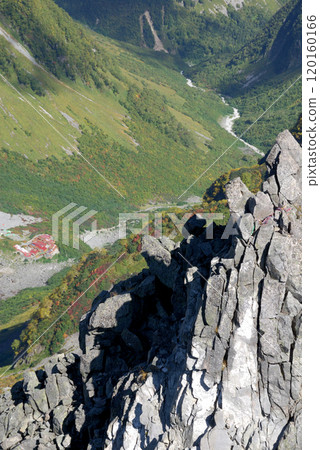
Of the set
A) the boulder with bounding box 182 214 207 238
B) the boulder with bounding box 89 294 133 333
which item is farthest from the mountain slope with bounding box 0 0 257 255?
the boulder with bounding box 182 214 207 238

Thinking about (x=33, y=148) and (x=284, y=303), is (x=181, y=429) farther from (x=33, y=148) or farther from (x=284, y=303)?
(x=33, y=148)

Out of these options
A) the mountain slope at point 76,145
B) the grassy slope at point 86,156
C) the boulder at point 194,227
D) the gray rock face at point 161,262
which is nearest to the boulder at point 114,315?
the gray rock face at point 161,262

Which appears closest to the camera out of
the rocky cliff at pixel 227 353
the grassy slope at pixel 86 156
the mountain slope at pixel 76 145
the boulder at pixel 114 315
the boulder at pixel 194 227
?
the rocky cliff at pixel 227 353

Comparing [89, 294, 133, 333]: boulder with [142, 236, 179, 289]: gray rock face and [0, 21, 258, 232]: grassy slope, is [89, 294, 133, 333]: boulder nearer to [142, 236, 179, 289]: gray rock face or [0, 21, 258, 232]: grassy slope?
[142, 236, 179, 289]: gray rock face

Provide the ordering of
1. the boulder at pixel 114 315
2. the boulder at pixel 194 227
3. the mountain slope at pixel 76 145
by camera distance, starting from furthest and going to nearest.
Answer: the mountain slope at pixel 76 145
the boulder at pixel 194 227
the boulder at pixel 114 315

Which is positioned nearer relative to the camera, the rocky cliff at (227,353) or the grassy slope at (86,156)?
the rocky cliff at (227,353)

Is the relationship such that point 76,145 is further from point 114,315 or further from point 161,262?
point 114,315

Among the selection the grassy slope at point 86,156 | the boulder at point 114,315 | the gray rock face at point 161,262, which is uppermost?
the gray rock face at point 161,262

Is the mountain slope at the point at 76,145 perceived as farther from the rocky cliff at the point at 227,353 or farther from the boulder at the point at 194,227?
the rocky cliff at the point at 227,353

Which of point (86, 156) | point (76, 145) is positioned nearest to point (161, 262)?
point (86, 156)

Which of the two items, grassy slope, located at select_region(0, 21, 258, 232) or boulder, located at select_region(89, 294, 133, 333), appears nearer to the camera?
boulder, located at select_region(89, 294, 133, 333)
